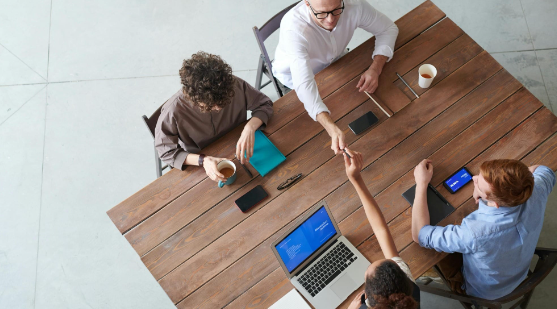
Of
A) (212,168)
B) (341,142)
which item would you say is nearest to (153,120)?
(212,168)

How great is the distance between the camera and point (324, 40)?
2229 mm

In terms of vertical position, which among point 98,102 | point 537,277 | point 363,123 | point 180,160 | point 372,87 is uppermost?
point 98,102

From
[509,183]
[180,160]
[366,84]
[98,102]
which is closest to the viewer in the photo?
[509,183]

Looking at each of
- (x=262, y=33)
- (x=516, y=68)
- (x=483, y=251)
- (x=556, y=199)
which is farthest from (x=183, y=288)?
(x=516, y=68)

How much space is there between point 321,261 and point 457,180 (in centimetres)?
77

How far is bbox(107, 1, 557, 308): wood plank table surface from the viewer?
180 centimetres

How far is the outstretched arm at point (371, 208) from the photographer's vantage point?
1.69m

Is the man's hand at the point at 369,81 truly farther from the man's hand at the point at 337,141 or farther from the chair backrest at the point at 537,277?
the chair backrest at the point at 537,277

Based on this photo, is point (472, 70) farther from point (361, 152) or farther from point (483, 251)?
point (483, 251)

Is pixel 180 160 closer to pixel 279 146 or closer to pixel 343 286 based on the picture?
pixel 279 146

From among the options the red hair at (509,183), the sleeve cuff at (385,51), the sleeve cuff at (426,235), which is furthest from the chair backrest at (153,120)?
the red hair at (509,183)

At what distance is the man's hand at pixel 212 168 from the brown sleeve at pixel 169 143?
126mm

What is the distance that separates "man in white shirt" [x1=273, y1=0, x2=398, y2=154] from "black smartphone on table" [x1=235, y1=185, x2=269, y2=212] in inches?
16.6

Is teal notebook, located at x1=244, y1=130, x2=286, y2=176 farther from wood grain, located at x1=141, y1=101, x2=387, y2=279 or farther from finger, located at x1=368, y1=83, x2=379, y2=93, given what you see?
finger, located at x1=368, y1=83, x2=379, y2=93
